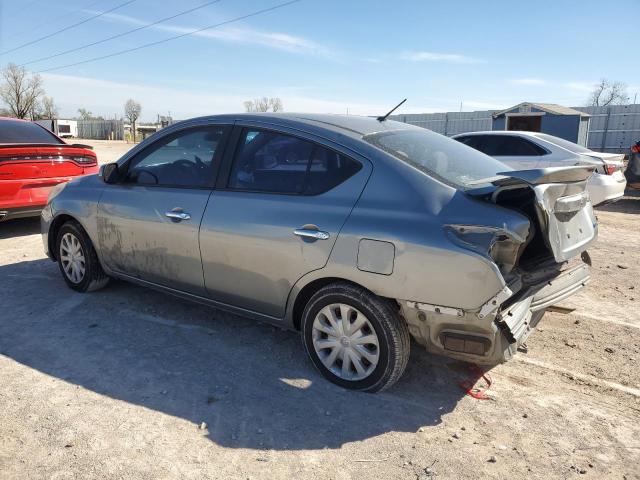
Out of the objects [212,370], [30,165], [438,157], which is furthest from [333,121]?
[30,165]

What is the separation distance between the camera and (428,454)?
2.62m

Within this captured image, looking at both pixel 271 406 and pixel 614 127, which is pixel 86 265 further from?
pixel 614 127

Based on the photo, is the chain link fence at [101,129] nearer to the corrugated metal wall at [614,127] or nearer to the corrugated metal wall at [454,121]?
the corrugated metal wall at [454,121]

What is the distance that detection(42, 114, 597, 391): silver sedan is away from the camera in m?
2.76

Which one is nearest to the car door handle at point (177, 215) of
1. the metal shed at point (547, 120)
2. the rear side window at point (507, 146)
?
the rear side window at point (507, 146)

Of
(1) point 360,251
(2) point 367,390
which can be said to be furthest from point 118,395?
(1) point 360,251

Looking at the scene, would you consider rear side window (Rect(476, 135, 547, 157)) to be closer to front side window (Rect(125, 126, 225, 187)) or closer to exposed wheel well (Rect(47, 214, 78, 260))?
front side window (Rect(125, 126, 225, 187))

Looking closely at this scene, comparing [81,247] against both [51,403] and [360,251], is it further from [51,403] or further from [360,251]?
[360,251]

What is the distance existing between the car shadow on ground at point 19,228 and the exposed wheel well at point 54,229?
280cm

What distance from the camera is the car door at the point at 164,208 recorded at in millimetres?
3781

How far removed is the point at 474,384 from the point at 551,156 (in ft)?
23.6

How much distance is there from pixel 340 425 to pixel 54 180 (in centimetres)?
606

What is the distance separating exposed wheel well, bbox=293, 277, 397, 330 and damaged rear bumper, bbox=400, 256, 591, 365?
1.51 ft

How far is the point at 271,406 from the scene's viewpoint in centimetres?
304
